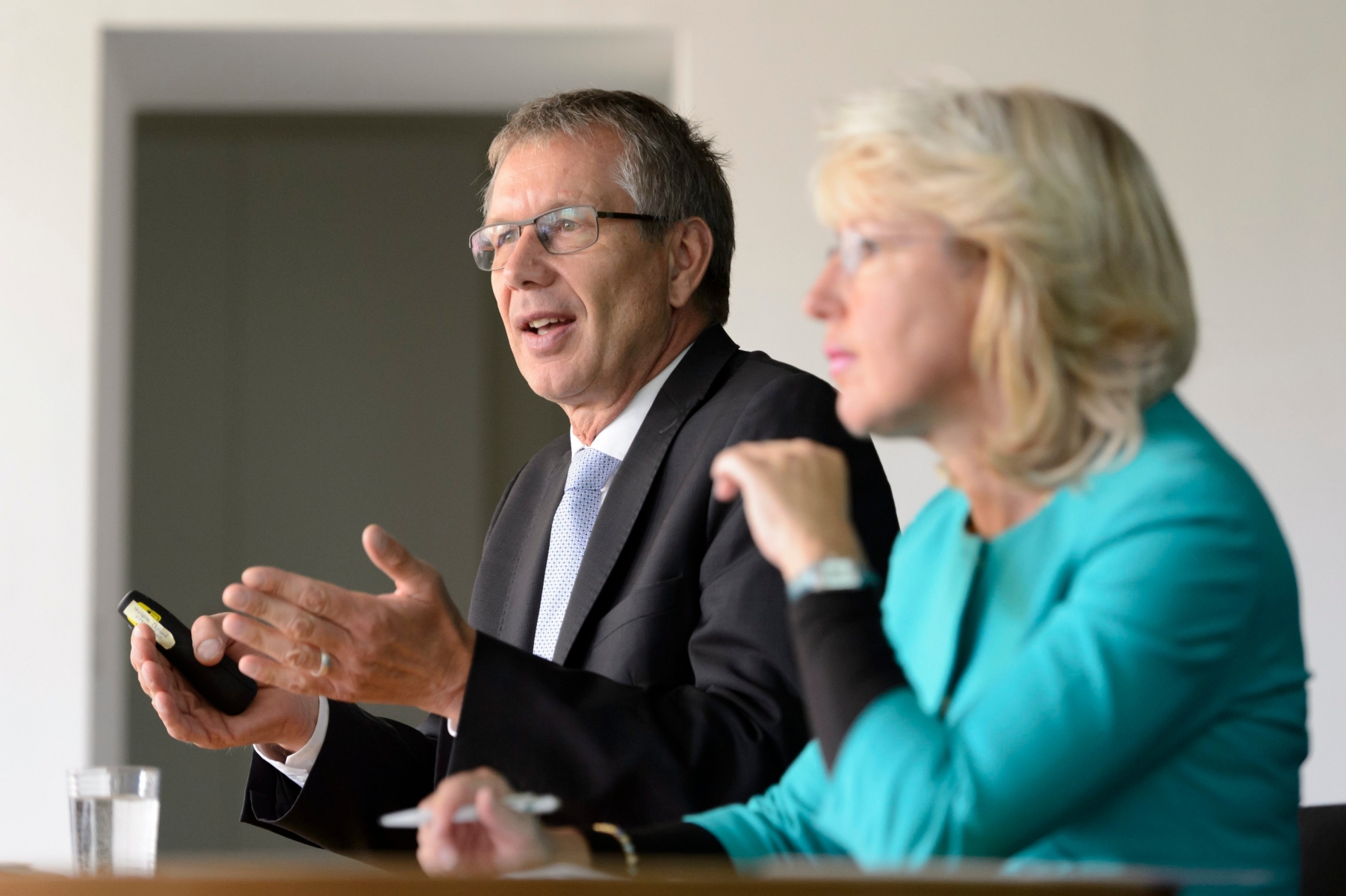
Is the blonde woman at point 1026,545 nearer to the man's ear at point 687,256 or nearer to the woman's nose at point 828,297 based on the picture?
the woman's nose at point 828,297

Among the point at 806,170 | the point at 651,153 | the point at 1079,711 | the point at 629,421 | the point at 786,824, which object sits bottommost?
the point at 786,824

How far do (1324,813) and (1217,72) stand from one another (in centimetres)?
270

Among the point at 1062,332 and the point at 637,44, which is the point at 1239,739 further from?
the point at 637,44

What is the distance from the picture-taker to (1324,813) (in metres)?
1.55

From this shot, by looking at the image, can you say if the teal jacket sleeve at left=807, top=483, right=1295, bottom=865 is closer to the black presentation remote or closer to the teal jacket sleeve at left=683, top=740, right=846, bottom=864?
the teal jacket sleeve at left=683, top=740, right=846, bottom=864

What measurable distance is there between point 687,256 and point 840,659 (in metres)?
1.29

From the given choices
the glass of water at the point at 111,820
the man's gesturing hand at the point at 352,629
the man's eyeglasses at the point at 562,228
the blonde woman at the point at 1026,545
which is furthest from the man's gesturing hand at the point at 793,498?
the man's eyeglasses at the point at 562,228

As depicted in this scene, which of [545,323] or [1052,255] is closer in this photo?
[1052,255]

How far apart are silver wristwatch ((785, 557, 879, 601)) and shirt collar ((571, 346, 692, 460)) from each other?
1.03m

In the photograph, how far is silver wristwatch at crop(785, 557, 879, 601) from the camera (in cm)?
111

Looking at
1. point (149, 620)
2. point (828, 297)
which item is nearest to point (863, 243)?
point (828, 297)

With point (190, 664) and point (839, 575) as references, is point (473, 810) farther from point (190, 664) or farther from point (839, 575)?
point (190, 664)

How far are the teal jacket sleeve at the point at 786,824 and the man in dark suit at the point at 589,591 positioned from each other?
0.61 feet

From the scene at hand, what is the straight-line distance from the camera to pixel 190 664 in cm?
174
